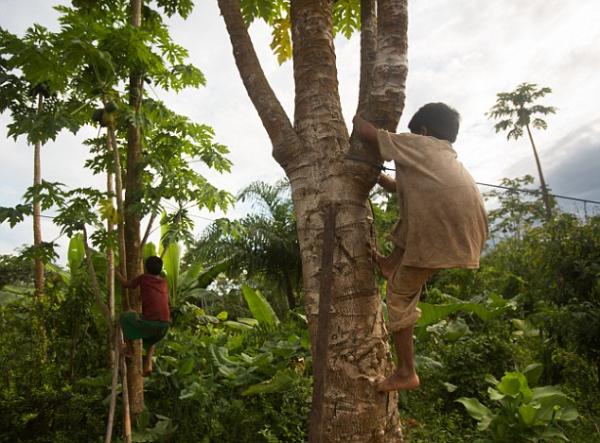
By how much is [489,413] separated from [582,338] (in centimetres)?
196

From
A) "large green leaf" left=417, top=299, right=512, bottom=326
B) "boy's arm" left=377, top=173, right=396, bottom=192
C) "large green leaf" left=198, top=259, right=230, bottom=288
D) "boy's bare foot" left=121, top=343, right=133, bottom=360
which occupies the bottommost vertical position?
"boy's bare foot" left=121, top=343, right=133, bottom=360

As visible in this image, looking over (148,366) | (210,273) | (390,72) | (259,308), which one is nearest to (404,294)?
(390,72)

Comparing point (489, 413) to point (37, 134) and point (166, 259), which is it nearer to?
point (37, 134)

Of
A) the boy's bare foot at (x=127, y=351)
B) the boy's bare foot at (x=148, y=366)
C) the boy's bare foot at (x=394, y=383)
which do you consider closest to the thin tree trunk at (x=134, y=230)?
the boy's bare foot at (x=127, y=351)

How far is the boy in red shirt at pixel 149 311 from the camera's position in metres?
4.00

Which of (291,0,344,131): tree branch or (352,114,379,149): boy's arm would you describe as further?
(291,0,344,131): tree branch

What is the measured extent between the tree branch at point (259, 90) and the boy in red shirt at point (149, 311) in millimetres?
2243

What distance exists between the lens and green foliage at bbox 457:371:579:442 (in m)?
4.70

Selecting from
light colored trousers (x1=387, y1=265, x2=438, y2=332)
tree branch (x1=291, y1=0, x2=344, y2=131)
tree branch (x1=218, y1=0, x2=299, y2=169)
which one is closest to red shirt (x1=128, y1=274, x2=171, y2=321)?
tree branch (x1=218, y1=0, x2=299, y2=169)

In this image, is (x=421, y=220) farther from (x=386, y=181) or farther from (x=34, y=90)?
(x=34, y=90)

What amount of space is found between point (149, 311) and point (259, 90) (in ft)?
8.21

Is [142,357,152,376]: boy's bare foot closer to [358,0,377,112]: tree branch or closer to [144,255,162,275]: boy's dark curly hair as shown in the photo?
[144,255,162,275]: boy's dark curly hair

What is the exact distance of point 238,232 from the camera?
472 cm

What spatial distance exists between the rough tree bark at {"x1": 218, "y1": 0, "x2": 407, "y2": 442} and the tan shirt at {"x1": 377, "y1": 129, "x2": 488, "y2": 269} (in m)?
0.13
